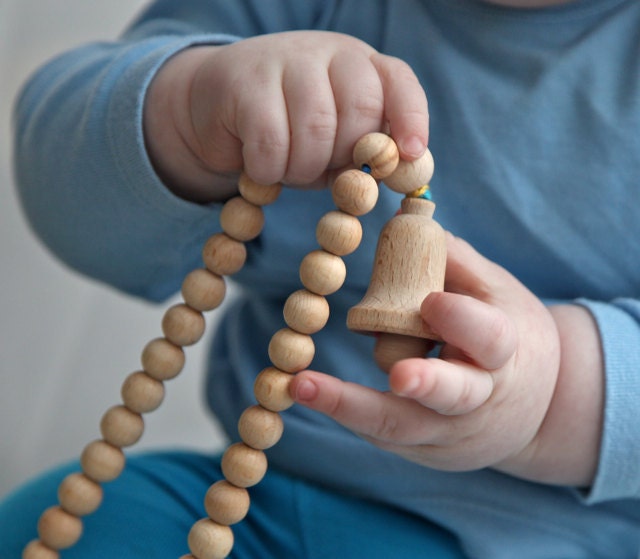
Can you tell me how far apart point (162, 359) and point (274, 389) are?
0.32 ft

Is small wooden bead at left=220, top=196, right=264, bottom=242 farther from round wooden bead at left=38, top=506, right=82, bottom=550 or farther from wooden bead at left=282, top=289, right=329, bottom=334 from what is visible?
round wooden bead at left=38, top=506, right=82, bottom=550

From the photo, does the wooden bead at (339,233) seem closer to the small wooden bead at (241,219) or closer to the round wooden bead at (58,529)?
the small wooden bead at (241,219)

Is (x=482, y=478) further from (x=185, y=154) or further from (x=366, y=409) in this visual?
(x=185, y=154)

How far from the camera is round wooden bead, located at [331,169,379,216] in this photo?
0.40 m

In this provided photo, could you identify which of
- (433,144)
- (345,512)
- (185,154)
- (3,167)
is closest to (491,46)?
(433,144)

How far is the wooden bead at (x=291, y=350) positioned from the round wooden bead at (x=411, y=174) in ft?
0.30

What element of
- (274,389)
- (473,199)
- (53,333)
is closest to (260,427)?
(274,389)

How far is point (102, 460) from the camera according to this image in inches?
19.6

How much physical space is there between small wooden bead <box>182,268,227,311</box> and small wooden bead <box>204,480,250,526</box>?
0.10 m

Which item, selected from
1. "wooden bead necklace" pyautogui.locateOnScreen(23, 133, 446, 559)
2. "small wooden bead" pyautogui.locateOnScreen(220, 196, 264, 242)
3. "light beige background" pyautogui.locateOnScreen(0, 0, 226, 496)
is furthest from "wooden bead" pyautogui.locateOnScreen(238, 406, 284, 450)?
"light beige background" pyautogui.locateOnScreen(0, 0, 226, 496)

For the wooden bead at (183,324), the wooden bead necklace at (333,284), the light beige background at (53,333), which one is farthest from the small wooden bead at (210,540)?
the light beige background at (53,333)

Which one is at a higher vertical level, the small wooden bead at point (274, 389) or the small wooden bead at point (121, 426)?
the small wooden bead at point (274, 389)

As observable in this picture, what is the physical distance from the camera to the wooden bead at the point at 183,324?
48cm

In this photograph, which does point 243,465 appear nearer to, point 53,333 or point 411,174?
point 411,174
